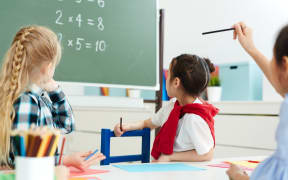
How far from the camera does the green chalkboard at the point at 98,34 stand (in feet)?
6.33

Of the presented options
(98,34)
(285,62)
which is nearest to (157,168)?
(285,62)

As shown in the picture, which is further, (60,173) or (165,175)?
(165,175)

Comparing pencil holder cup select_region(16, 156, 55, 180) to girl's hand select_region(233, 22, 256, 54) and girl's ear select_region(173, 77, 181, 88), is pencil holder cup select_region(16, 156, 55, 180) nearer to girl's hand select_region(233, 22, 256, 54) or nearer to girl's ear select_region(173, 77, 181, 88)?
girl's hand select_region(233, 22, 256, 54)

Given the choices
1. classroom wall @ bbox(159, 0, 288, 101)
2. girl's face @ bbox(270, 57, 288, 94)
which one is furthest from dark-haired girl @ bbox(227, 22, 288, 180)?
classroom wall @ bbox(159, 0, 288, 101)

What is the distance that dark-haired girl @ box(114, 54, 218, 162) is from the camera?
1443 mm

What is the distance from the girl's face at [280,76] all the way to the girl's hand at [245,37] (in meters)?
0.45

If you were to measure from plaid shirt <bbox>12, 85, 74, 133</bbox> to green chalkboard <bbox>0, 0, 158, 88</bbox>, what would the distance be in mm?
674

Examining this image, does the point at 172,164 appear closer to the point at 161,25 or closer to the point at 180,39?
the point at 161,25

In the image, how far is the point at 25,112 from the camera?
1024 millimetres

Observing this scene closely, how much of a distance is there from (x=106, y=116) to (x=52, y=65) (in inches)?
57.1

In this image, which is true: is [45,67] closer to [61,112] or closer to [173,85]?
[61,112]

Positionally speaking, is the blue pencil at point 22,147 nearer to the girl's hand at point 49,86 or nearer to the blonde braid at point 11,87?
the blonde braid at point 11,87

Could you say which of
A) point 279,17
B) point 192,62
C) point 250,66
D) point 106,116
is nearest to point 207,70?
point 192,62

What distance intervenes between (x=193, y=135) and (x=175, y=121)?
0.40 feet
